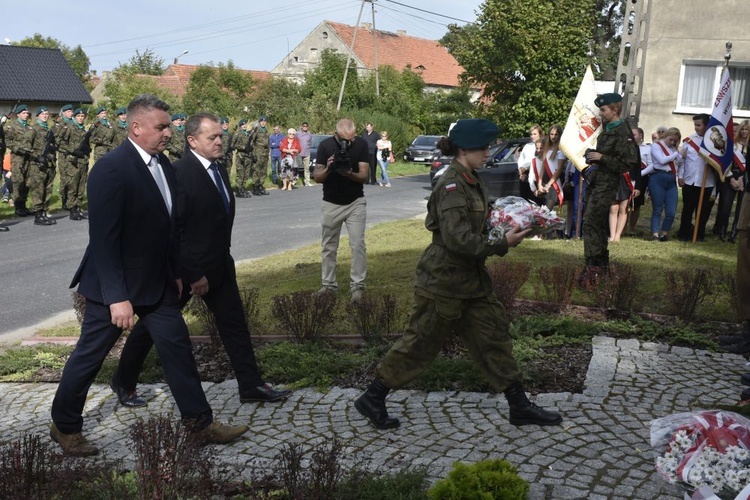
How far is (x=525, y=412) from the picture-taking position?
5.07m

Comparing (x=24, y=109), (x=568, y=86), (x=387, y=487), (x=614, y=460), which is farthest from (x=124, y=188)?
(x=568, y=86)

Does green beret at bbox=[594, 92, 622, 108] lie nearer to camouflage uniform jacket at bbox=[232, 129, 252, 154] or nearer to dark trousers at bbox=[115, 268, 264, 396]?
dark trousers at bbox=[115, 268, 264, 396]

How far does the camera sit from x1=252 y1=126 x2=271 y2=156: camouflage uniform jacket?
24500 mm

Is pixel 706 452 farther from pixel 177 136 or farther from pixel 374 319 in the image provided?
pixel 177 136

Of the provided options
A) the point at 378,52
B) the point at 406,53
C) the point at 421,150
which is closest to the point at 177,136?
the point at 421,150

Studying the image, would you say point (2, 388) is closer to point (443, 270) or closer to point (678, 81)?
point (443, 270)

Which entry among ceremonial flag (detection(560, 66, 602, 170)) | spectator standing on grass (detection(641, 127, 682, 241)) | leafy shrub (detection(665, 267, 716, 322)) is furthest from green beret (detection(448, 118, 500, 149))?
spectator standing on grass (detection(641, 127, 682, 241))

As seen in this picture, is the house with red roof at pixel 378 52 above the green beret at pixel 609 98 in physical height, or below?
above

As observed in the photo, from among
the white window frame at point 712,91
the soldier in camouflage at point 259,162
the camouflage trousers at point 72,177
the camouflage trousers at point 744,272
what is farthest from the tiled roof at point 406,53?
the camouflage trousers at point 744,272

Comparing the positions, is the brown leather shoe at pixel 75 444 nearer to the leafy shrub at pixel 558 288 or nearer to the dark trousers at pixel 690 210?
the leafy shrub at pixel 558 288

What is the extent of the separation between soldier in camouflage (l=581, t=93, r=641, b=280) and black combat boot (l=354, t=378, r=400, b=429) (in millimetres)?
4131

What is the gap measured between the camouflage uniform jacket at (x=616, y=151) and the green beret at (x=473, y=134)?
412cm

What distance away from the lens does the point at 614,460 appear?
457 cm

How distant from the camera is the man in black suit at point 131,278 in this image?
15.3 feet
